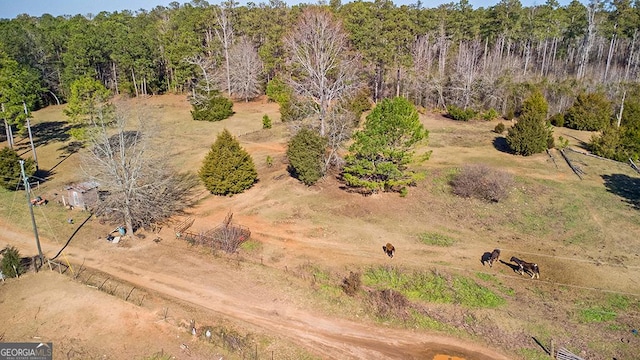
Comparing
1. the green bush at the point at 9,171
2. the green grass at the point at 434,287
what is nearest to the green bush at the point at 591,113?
the green grass at the point at 434,287

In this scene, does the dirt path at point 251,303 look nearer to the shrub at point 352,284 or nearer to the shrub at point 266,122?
the shrub at point 352,284

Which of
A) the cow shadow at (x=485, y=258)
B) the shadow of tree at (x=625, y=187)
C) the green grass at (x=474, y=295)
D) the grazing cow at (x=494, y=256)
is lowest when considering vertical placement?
the green grass at (x=474, y=295)

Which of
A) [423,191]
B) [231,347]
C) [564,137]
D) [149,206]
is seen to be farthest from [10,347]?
[564,137]

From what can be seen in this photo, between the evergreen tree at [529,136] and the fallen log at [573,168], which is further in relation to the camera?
the evergreen tree at [529,136]

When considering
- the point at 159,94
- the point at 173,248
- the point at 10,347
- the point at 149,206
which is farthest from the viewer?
the point at 159,94

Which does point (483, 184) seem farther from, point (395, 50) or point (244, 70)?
point (244, 70)

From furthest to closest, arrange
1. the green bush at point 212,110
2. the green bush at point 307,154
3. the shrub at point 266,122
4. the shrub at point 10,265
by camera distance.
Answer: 1. the green bush at point 212,110
2. the shrub at point 266,122
3. the green bush at point 307,154
4. the shrub at point 10,265

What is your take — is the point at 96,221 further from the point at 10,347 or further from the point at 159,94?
the point at 159,94
